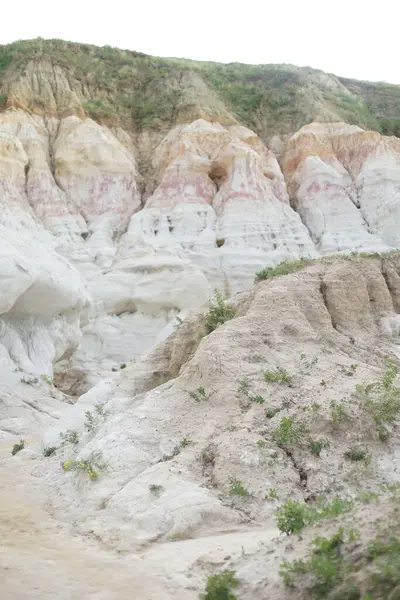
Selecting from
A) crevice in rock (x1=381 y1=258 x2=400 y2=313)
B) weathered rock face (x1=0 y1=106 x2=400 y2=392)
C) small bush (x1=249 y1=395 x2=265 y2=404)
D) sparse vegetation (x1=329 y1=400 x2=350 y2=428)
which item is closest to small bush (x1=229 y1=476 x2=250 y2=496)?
sparse vegetation (x1=329 y1=400 x2=350 y2=428)

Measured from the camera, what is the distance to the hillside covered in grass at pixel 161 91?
39.2 metres

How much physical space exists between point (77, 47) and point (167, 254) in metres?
24.2

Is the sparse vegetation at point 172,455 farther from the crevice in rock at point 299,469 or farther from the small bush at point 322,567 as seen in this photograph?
the small bush at point 322,567

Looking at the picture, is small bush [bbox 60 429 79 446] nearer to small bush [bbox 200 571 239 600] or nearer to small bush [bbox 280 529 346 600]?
small bush [bbox 200 571 239 600]

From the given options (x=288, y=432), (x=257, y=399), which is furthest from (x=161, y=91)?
(x=288, y=432)

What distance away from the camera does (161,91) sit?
42.9m

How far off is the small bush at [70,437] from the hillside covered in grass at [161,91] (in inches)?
1282

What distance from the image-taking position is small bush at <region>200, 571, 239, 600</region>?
12.9 ft

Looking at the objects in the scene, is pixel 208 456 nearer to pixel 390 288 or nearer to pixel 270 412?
pixel 270 412

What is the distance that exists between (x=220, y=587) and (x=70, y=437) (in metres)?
5.62

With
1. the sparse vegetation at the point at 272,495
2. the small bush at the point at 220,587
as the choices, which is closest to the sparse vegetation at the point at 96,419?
the sparse vegetation at the point at 272,495

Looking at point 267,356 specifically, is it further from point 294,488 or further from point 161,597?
point 161,597

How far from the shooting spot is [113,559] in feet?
16.2

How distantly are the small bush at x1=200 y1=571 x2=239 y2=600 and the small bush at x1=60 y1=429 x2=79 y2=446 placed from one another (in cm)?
511
